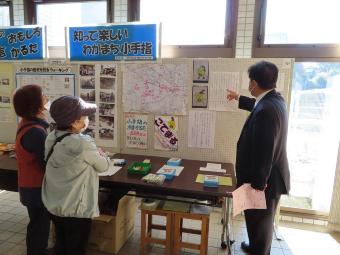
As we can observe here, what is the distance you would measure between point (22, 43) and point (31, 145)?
178cm

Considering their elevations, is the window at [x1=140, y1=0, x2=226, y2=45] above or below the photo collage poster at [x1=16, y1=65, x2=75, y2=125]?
above

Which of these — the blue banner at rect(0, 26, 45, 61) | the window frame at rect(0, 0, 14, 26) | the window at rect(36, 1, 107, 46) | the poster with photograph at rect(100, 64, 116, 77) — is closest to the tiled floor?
the poster with photograph at rect(100, 64, 116, 77)

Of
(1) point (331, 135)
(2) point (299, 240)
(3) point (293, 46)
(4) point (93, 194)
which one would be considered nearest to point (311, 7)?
(3) point (293, 46)

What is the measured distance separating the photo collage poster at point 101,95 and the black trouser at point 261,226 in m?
1.55

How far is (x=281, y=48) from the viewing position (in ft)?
9.15

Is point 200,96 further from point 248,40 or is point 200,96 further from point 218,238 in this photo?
point 218,238

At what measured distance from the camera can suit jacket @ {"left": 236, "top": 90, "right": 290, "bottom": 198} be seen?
155 centimetres

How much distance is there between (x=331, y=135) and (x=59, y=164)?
2675 mm

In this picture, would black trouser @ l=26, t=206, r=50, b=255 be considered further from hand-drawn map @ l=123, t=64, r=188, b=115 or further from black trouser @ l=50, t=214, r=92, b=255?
hand-drawn map @ l=123, t=64, r=188, b=115

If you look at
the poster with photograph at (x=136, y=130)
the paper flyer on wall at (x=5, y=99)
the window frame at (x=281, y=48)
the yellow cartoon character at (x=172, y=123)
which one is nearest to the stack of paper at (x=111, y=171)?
the poster with photograph at (x=136, y=130)

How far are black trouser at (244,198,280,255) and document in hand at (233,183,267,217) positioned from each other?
10 cm

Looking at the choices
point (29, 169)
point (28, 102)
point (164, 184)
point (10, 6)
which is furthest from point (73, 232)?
point (10, 6)

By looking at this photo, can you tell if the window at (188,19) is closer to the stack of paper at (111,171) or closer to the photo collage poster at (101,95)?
the photo collage poster at (101,95)

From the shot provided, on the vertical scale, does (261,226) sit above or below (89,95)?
below
